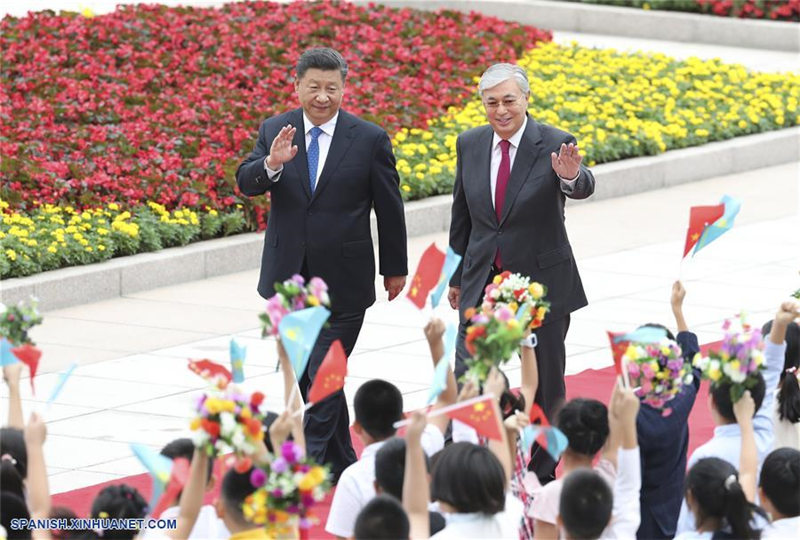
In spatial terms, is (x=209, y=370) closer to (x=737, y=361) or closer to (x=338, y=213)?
(x=737, y=361)

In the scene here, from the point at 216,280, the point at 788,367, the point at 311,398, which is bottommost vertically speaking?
the point at 216,280

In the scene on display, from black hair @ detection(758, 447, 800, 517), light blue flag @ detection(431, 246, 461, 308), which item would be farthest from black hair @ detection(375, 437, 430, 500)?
black hair @ detection(758, 447, 800, 517)

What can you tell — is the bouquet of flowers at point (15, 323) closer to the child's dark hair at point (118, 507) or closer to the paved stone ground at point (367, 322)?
the child's dark hair at point (118, 507)

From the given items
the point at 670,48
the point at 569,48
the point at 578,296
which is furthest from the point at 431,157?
the point at 670,48

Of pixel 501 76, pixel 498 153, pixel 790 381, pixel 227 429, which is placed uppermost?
pixel 501 76

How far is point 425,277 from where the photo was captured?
6.29 metres

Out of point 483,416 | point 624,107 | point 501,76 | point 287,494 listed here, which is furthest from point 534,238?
point 624,107

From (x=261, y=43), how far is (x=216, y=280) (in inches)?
227

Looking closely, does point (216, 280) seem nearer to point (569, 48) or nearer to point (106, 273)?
point (106, 273)

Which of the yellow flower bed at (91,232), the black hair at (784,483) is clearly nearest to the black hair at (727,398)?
the black hair at (784,483)

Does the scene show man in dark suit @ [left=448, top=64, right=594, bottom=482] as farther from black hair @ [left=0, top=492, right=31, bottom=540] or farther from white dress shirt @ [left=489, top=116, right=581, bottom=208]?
black hair @ [left=0, top=492, right=31, bottom=540]

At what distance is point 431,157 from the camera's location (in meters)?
14.6

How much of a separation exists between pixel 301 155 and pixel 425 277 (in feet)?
6.66

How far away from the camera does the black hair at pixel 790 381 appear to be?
24.2ft
